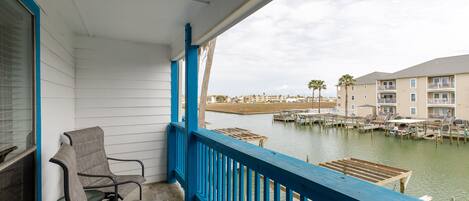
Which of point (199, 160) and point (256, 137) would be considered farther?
point (256, 137)

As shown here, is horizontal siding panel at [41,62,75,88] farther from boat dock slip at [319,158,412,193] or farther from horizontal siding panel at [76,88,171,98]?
boat dock slip at [319,158,412,193]

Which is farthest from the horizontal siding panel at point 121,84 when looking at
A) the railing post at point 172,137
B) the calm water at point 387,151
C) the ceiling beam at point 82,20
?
the calm water at point 387,151

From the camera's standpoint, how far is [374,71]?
3230 millimetres

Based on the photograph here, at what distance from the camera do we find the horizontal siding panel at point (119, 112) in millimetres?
3434

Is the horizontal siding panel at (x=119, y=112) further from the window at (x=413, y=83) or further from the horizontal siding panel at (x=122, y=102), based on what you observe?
the window at (x=413, y=83)

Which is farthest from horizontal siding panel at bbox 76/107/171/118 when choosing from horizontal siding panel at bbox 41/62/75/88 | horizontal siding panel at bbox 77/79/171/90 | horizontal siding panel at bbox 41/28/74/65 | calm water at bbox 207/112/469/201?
calm water at bbox 207/112/469/201

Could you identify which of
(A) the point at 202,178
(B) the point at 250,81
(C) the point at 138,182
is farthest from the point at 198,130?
(B) the point at 250,81

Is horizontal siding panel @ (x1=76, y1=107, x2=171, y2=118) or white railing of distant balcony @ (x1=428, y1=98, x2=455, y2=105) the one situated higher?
white railing of distant balcony @ (x1=428, y1=98, x2=455, y2=105)

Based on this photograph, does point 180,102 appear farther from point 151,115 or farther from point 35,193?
point 35,193

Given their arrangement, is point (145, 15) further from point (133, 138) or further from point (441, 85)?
point (441, 85)

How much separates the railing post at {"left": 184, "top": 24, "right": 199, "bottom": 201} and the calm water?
1316mm

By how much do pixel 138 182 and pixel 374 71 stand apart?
3400 millimetres

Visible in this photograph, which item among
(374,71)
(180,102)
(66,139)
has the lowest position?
(66,139)

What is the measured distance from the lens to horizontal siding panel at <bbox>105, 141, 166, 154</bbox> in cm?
357
